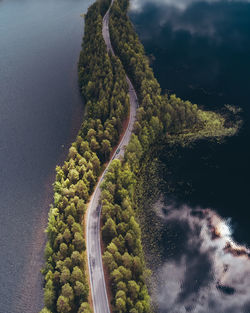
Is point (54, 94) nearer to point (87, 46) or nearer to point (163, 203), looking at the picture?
point (87, 46)

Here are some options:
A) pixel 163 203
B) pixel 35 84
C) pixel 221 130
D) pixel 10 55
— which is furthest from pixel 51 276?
pixel 10 55

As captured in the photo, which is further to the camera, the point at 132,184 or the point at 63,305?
the point at 132,184

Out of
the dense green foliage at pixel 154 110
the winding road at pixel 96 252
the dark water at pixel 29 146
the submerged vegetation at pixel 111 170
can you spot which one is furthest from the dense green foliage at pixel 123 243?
the dense green foliage at pixel 154 110

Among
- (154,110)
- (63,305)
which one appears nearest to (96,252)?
(63,305)

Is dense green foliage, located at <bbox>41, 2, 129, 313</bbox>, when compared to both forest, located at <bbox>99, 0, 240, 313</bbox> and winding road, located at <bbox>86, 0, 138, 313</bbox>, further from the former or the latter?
forest, located at <bbox>99, 0, 240, 313</bbox>

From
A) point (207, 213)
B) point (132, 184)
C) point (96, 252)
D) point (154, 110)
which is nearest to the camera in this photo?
point (96, 252)

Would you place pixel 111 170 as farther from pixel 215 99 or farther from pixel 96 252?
pixel 215 99

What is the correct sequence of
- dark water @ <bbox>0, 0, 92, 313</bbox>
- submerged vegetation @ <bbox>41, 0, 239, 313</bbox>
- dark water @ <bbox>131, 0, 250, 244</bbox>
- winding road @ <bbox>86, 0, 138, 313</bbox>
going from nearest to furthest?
submerged vegetation @ <bbox>41, 0, 239, 313</bbox> → winding road @ <bbox>86, 0, 138, 313</bbox> → dark water @ <bbox>0, 0, 92, 313</bbox> → dark water @ <bbox>131, 0, 250, 244</bbox>

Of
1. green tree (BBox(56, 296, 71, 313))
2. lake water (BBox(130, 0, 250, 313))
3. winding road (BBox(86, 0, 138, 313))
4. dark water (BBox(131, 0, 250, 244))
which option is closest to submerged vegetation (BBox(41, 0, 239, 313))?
green tree (BBox(56, 296, 71, 313))
